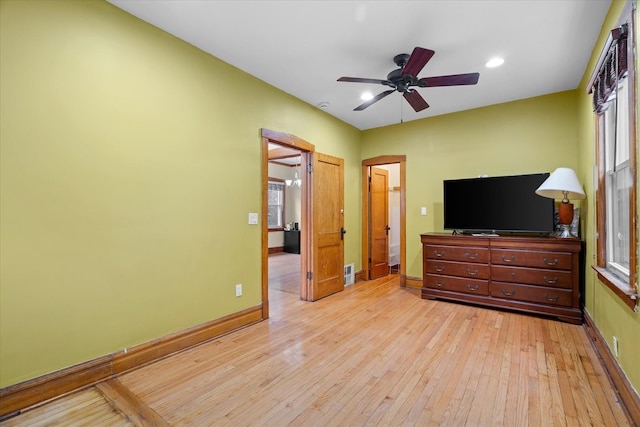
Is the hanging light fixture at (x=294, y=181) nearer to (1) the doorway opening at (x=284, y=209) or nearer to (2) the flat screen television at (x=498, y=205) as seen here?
(1) the doorway opening at (x=284, y=209)

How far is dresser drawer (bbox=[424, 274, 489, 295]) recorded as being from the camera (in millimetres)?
3887

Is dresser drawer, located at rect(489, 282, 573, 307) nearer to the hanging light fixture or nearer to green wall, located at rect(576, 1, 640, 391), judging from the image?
green wall, located at rect(576, 1, 640, 391)

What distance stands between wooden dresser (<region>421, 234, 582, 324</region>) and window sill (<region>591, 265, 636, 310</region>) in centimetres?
99

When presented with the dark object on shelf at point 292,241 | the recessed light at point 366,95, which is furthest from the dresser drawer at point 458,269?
the dark object on shelf at point 292,241

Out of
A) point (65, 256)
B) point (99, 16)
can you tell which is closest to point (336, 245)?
point (65, 256)

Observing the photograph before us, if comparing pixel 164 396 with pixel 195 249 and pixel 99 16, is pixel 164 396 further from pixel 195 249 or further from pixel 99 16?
pixel 99 16

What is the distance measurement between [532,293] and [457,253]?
0.91 meters

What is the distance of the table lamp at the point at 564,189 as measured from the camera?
310cm

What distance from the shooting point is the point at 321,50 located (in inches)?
115

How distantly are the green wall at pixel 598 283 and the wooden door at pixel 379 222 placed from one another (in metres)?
2.90

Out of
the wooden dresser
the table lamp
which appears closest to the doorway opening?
the wooden dresser

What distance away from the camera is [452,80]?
271 centimetres

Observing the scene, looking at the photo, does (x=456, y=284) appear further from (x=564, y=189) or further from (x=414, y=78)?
(x=414, y=78)

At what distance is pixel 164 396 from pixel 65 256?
3.78 feet
